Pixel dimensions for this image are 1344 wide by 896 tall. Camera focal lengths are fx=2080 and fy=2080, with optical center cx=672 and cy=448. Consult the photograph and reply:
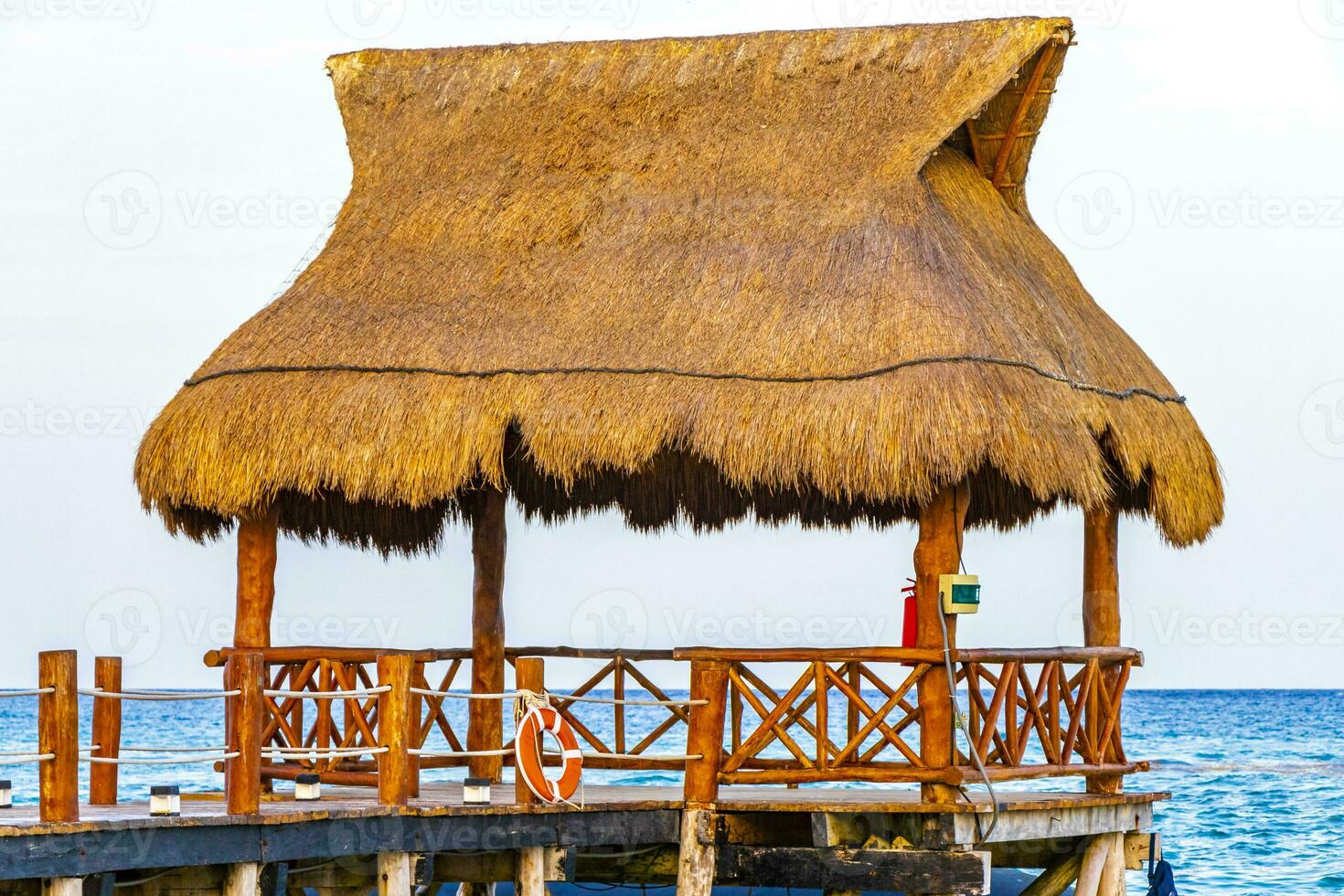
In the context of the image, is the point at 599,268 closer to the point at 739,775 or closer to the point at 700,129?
the point at 700,129

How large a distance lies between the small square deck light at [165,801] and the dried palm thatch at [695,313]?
272cm

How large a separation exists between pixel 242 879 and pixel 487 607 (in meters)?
5.24

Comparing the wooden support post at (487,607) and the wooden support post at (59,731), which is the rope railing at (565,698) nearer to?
the wooden support post at (487,607)

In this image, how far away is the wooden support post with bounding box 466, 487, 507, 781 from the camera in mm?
Answer: 14547

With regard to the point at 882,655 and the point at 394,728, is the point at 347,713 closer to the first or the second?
the point at 394,728

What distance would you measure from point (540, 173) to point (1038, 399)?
4.06m

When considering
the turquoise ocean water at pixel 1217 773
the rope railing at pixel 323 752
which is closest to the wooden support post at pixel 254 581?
the rope railing at pixel 323 752

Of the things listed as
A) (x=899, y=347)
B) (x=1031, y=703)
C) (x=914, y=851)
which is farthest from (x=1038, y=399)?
(x=914, y=851)

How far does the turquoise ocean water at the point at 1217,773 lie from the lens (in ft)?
89.9

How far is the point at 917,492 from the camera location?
11070mm

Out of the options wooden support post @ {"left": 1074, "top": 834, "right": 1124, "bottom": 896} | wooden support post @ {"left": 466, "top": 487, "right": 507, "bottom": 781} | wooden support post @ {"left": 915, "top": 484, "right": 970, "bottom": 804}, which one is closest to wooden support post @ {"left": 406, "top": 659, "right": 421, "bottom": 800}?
wooden support post @ {"left": 466, "top": 487, "right": 507, "bottom": 781}

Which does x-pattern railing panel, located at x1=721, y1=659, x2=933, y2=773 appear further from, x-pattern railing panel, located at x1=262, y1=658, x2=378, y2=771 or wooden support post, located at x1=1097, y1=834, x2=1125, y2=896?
x-pattern railing panel, located at x1=262, y1=658, x2=378, y2=771

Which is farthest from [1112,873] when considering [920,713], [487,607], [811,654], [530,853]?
[487,607]

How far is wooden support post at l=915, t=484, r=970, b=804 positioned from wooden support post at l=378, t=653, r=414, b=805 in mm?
2763
